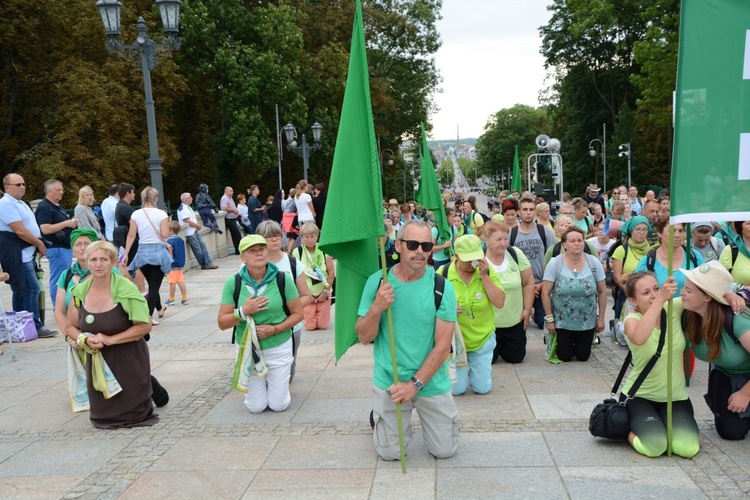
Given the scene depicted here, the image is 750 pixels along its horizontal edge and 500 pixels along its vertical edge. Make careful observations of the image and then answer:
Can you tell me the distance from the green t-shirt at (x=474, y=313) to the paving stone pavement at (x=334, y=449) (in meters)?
0.50

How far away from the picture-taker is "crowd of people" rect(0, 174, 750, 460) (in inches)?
195

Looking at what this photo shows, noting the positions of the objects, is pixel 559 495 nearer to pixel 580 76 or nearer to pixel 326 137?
pixel 326 137

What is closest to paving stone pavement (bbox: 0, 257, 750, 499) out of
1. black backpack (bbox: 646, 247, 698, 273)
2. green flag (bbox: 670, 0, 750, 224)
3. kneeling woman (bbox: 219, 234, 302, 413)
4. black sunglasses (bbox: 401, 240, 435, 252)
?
kneeling woman (bbox: 219, 234, 302, 413)

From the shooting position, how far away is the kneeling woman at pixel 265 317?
20.5ft

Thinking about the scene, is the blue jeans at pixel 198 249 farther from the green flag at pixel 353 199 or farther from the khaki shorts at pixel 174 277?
the green flag at pixel 353 199

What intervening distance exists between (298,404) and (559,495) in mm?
2814

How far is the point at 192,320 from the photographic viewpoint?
11.2 m

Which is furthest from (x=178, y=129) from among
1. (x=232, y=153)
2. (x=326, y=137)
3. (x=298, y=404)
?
(x=298, y=404)

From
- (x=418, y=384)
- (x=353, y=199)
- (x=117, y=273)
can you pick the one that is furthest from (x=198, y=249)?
(x=418, y=384)

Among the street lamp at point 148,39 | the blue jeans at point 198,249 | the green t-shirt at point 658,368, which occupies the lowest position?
the blue jeans at point 198,249

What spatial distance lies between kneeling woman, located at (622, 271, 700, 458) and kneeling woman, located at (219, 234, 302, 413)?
8.93 feet

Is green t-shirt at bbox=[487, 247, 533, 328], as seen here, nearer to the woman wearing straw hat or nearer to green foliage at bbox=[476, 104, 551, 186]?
the woman wearing straw hat

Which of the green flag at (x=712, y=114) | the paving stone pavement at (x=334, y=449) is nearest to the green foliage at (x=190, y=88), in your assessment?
the paving stone pavement at (x=334, y=449)

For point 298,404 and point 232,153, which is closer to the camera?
point 298,404
